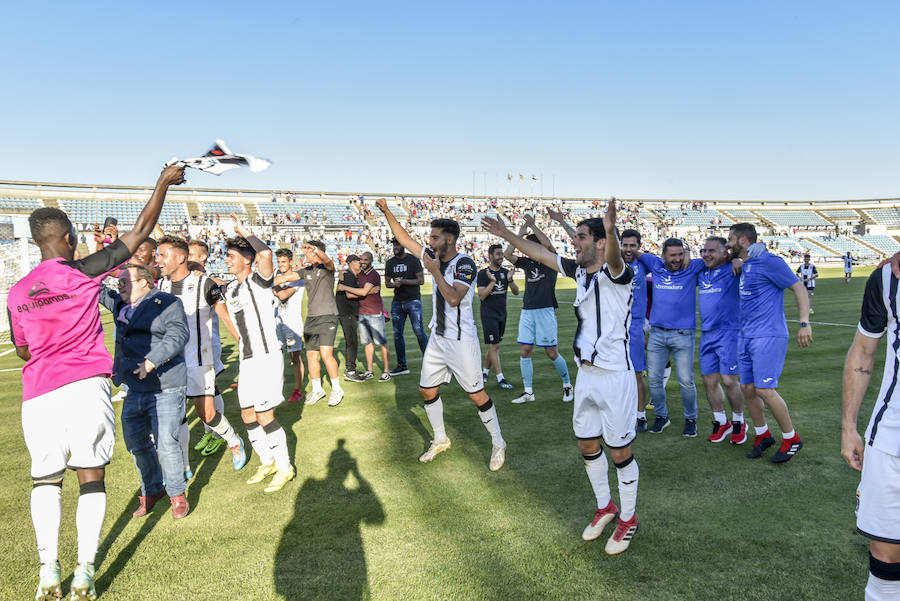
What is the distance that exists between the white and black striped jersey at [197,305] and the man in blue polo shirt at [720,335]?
5525 mm

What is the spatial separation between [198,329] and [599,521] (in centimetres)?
451

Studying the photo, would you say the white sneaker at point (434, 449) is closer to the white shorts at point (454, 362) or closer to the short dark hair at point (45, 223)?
the white shorts at point (454, 362)

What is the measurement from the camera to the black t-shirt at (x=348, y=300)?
9625 millimetres

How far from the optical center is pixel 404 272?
9812 mm

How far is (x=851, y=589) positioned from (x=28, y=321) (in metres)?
5.56

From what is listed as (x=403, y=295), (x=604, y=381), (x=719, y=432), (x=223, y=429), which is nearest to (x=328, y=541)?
(x=223, y=429)

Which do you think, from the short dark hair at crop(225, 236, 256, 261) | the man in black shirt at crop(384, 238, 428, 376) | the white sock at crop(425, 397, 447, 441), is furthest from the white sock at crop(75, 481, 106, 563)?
the man in black shirt at crop(384, 238, 428, 376)

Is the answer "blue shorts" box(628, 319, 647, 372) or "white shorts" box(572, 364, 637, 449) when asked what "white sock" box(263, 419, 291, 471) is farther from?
"blue shorts" box(628, 319, 647, 372)

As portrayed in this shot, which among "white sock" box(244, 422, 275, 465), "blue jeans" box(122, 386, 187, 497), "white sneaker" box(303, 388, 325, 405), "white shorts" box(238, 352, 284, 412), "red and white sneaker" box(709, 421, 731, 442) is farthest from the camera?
"white sneaker" box(303, 388, 325, 405)

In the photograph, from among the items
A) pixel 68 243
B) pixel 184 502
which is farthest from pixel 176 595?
pixel 68 243

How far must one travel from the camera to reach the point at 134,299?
4629 mm

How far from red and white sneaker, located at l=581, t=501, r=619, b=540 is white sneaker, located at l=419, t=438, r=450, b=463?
79.7 inches

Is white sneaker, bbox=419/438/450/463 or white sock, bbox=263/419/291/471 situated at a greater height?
white sock, bbox=263/419/291/471

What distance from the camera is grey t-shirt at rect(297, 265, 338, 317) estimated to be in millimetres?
8458
